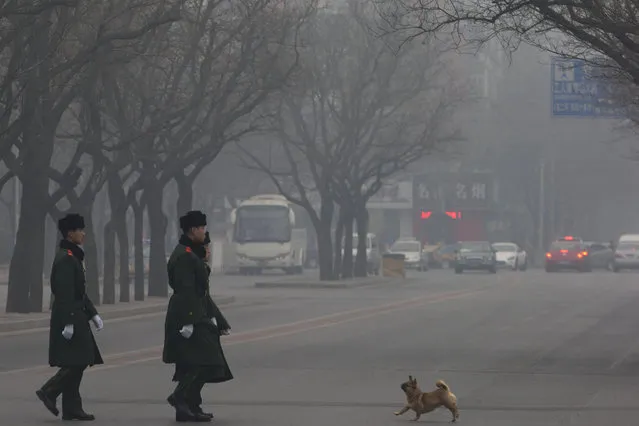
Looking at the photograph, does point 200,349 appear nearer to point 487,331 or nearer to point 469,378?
point 469,378

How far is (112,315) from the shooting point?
34719 mm

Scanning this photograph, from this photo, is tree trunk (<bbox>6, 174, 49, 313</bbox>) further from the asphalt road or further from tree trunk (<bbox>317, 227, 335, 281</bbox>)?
tree trunk (<bbox>317, 227, 335, 281</bbox>)

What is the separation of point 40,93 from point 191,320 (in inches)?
680

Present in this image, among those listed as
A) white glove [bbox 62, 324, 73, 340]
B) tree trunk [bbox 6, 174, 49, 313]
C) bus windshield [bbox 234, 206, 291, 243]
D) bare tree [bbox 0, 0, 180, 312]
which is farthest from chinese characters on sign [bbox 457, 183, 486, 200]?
white glove [bbox 62, 324, 73, 340]

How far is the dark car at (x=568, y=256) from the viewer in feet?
254

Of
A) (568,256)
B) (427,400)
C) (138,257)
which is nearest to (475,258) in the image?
(568,256)

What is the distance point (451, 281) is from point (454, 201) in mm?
53037

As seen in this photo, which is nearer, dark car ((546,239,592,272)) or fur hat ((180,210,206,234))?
fur hat ((180,210,206,234))

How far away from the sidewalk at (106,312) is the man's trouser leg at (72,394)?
1485cm

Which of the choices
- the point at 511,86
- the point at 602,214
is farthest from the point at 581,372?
the point at 602,214

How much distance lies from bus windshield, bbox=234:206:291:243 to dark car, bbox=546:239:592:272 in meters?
12.3

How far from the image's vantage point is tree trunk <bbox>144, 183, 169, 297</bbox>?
141ft

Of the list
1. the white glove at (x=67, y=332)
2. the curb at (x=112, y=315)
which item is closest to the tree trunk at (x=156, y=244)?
the curb at (x=112, y=315)

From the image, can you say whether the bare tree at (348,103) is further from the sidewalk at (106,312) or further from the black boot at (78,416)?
the black boot at (78,416)
